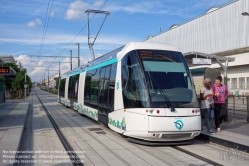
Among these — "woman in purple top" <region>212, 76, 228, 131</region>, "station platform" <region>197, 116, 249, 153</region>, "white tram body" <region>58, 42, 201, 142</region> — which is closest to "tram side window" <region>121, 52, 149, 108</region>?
"white tram body" <region>58, 42, 201, 142</region>

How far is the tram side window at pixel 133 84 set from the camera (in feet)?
27.9

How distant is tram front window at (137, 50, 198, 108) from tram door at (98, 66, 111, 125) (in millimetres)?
2560

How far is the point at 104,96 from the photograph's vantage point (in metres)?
11.4

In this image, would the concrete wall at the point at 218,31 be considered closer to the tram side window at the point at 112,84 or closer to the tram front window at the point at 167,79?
the tram side window at the point at 112,84

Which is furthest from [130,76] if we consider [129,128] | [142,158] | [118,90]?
[142,158]

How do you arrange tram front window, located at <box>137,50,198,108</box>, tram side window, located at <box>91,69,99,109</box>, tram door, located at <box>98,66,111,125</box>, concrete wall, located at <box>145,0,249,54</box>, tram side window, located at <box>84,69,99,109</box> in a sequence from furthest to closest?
concrete wall, located at <box>145,0,249,54</box>
tram side window, located at <box>84,69,99,109</box>
tram side window, located at <box>91,69,99,109</box>
tram door, located at <box>98,66,111,125</box>
tram front window, located at <box>137,50,198,108</box>

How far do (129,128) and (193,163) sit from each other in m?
2.44

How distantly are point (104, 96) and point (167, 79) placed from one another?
3.30 m

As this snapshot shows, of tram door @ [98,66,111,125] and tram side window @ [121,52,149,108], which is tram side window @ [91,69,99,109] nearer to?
tram door @ [98,66,111,125]

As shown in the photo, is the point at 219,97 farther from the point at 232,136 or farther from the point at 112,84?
the point at 112,84

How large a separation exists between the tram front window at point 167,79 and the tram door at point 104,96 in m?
Result: 2.56

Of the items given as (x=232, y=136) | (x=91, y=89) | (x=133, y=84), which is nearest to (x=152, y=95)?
(x=133, y=84)

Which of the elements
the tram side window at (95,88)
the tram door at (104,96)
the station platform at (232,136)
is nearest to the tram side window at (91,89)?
the tram side window at (95,88)

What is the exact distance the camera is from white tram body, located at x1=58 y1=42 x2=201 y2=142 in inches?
324
